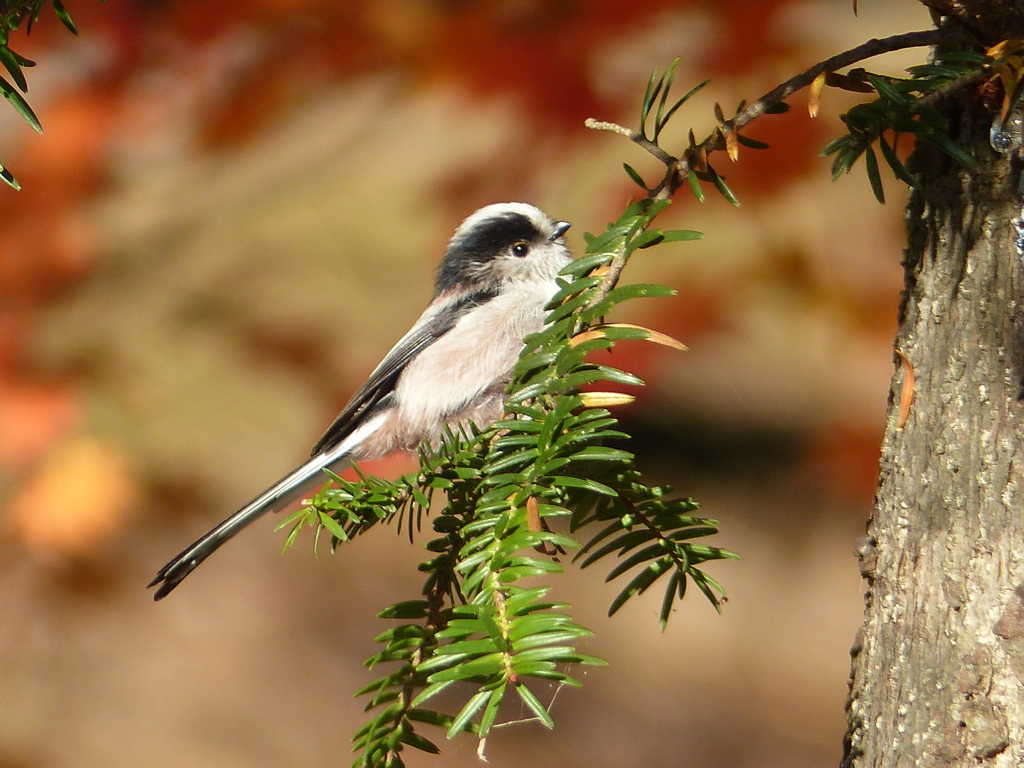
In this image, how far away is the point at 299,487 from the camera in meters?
0.92

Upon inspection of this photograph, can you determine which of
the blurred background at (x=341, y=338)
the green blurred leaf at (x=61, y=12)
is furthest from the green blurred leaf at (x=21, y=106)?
the blurred background at (x=341, y=338)

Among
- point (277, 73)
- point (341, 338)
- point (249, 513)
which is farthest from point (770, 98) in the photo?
point (277, 73)

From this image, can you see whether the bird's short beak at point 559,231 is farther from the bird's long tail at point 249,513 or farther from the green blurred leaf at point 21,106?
the green blurred leaf at point 21,106

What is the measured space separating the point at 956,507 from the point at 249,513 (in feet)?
2.05

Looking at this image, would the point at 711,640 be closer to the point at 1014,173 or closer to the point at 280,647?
the point at 280,647

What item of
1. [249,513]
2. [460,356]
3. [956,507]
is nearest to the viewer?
[956,507]

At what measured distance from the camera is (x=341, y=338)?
1.66 metres

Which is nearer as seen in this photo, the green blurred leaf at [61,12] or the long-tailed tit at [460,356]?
the green blurred leaf at [61,12]

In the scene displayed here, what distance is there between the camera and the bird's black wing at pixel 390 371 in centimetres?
100

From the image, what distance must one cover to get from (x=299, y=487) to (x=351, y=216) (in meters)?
0.92

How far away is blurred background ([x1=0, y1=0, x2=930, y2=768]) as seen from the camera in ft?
5.34

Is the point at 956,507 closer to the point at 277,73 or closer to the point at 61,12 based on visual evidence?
the point at 61,12

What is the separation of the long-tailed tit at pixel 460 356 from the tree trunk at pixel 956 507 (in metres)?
0.51

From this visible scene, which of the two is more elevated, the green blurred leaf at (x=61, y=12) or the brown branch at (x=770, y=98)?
the brown branch at (x=770, y=98)
